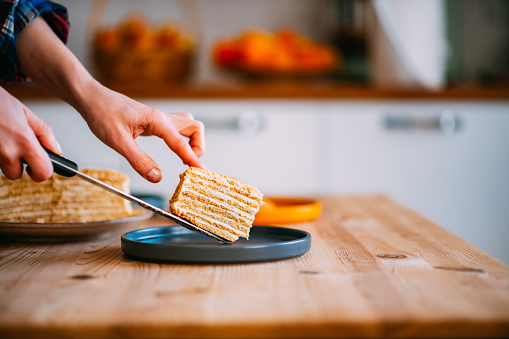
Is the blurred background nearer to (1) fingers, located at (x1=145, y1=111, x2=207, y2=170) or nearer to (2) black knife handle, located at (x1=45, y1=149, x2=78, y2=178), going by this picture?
(1) fingers, located at (x1=145, y1=111, x2=207, y2=170)

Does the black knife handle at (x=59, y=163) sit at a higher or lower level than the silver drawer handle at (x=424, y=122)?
higher

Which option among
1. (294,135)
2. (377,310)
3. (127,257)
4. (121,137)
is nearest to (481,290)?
(377,310)

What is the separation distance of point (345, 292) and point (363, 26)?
99.3 inches

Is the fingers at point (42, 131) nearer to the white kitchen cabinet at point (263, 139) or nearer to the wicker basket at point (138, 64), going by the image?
the white kitchen cabinet at point (263, 139)

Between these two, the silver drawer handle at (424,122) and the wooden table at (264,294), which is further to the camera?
the silver drawer handle at (424,122)

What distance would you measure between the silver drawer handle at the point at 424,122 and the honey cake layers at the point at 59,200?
1583 mm

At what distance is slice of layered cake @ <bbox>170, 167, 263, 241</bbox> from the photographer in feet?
2.67

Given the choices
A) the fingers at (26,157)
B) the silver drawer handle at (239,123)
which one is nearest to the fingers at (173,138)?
the fingers at (26,157)

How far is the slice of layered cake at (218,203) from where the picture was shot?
812 millimetres

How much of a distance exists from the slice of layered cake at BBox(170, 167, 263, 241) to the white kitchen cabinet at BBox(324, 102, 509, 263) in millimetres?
1563

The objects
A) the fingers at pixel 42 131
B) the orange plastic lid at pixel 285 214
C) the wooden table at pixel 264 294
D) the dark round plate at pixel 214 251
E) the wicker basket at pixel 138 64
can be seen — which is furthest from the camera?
the wicker basket at pixel 138 64

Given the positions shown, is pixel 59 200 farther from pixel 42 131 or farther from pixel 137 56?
pixel 137 56

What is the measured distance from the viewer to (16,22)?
0.99m

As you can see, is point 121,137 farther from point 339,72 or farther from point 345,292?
point 339,72
